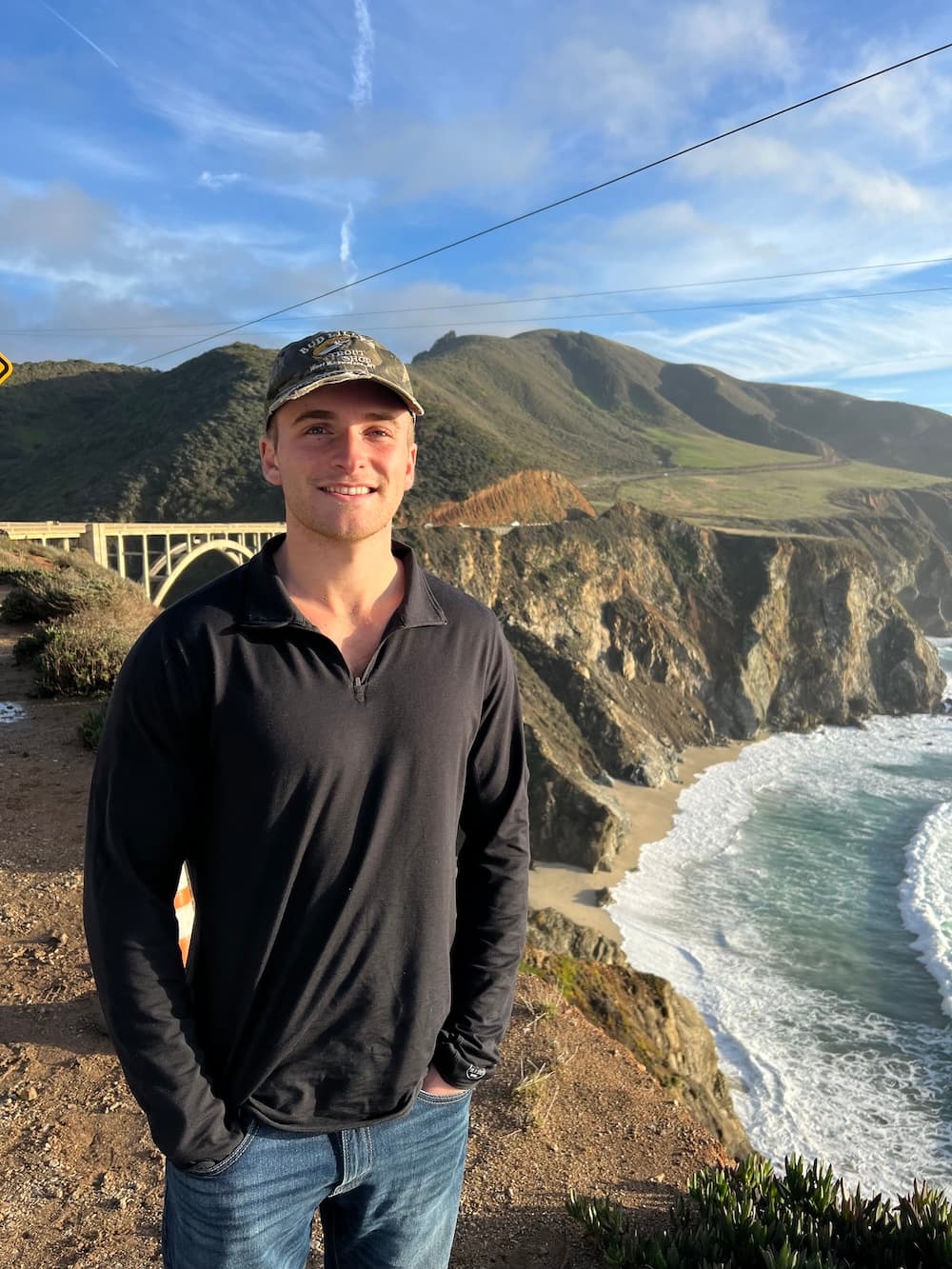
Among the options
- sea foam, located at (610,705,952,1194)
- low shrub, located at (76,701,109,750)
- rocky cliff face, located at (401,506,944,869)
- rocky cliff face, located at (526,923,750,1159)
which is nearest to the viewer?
rocky cliff face, located at (526,923,750,1159)

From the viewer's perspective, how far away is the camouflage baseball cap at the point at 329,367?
196 centimetres

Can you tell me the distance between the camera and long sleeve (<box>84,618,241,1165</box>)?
1723 millimetres

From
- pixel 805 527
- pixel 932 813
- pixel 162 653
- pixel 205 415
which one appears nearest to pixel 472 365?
pixel 805 527

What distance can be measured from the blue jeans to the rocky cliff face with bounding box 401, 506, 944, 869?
24.9 m

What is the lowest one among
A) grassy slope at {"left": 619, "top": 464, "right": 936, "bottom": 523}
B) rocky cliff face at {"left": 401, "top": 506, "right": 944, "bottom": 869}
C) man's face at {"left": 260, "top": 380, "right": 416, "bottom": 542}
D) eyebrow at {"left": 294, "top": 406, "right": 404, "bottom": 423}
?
rocky cliff face at {"left": 401, "top": 506, "right": 944, "bottom": 869}

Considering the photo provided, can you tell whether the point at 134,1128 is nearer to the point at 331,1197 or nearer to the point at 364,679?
the point at 331,1197

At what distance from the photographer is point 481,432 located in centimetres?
6041

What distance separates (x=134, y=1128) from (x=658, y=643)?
143 ft

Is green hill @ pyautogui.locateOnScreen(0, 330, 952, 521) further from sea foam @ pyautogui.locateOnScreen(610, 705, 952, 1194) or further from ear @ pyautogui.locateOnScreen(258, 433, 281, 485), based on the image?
ear @ pyautogui.locateOnScreen(258, 433, 281, 485)

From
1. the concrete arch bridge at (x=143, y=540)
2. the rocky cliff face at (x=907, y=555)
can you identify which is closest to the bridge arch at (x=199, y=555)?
the concrete arch bridge at (x=143, y=540)

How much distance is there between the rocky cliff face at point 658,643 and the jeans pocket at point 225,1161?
996 inches

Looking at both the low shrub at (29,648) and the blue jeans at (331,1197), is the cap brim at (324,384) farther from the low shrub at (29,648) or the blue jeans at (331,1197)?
the low shrub at (29,648)

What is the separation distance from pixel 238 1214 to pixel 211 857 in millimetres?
752

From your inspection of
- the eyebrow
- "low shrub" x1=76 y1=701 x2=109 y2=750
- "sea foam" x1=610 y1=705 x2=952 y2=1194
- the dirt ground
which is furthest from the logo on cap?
"sea foam" x1=610 y1=705 x2=952 y2=1194
